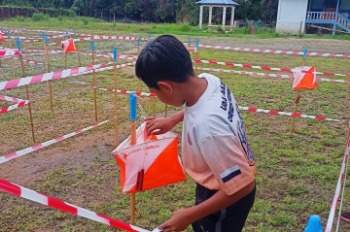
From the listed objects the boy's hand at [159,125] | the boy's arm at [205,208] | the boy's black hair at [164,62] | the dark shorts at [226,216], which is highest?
the boy's black hair at [164,62]

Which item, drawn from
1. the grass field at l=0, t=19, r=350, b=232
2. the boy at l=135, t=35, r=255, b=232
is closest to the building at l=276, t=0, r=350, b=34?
the grass field at l=0, t=19, r=350, b=232

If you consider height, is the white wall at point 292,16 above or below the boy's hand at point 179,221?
above

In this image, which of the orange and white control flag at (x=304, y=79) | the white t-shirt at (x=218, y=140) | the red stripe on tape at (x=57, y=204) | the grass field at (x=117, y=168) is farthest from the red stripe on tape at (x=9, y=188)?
the orange and white control flag at (x=304, y=79)

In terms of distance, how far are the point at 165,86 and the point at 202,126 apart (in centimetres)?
23

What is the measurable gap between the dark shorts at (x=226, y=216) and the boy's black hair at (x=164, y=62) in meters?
0.59

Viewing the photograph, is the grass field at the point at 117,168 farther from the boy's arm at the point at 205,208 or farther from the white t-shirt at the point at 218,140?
the white t-shirt at the point at 218,140

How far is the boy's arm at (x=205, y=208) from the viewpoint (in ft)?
4.78

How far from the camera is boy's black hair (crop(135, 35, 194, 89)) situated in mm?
1413

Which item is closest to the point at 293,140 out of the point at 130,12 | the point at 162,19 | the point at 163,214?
the point at 163,214

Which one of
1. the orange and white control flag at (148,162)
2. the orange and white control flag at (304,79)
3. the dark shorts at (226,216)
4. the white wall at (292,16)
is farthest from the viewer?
the white wall at (292,16)

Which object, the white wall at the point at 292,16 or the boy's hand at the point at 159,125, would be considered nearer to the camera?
the boy's hand at the point at 159,125

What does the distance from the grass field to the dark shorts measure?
157cm

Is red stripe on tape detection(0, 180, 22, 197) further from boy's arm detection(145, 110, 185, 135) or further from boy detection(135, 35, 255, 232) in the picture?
boy's arm detection(145, 110, 185, 135)

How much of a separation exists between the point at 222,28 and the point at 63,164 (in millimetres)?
26096
